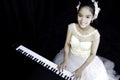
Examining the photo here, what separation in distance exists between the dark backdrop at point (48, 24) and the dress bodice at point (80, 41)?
25 cm

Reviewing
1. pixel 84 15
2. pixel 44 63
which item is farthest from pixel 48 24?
pixel 44 63

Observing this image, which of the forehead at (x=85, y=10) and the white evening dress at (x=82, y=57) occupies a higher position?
the forehead at (x=85, y=10)

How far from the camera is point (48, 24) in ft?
14.6

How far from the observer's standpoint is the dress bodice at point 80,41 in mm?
2746

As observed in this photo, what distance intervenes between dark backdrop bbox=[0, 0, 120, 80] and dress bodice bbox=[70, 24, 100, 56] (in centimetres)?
25

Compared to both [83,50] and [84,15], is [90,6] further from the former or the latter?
[83,50]

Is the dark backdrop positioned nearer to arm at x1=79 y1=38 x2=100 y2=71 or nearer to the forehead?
arm at x1=79 y1=38 x2=100 y2=71

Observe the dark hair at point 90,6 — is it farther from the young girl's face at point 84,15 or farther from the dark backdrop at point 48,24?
the dark backdrop at point 48,24

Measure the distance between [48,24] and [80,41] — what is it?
1743mm

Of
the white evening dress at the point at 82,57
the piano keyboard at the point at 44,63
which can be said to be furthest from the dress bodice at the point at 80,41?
the piano keyboard at the point at 44,63

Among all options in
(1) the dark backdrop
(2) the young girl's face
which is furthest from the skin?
(1) the dark backdrop

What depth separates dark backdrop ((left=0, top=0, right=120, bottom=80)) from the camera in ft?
10.5

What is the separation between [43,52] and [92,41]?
1.22 m

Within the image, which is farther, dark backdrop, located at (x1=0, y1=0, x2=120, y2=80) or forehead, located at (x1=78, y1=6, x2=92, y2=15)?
dark backdrop, located at (x1=0, y1=0, x2=120, y2=80)
